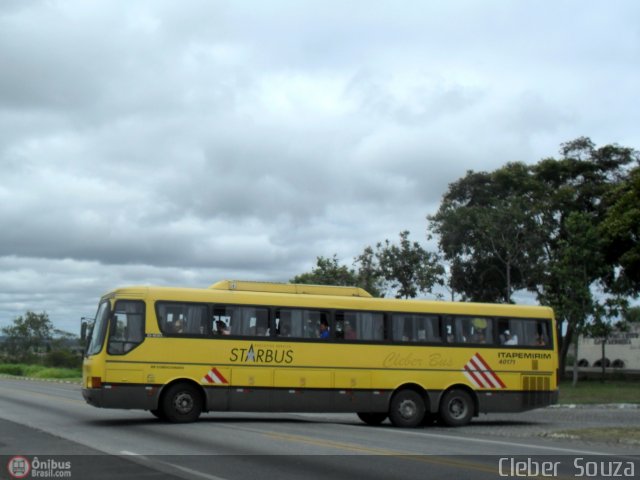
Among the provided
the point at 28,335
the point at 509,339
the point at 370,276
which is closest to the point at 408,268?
the point at 370,276

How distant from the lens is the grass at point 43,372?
74531 millimetres

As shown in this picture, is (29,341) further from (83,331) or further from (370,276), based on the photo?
(83,331)

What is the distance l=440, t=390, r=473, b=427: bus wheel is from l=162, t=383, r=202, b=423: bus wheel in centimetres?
608

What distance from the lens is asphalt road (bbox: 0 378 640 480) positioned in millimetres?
11852

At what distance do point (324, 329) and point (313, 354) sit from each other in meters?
0.67

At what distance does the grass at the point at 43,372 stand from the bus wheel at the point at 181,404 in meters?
52.9

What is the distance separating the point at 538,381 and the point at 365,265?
26.9 m

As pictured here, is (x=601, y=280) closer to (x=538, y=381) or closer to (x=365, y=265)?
(x=365, y=265)

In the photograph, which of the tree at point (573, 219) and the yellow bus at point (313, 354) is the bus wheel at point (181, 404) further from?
the tree at point (573, 219)

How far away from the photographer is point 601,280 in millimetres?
49969

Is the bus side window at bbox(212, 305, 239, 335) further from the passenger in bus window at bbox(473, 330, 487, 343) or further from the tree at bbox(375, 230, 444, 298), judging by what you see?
the tree at bbox(375, 230, 444, 298)

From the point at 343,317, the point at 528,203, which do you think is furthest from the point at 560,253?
the point at 343,317

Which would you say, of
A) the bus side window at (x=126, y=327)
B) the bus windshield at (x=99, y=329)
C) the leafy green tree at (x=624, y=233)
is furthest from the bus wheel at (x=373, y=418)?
the leafy green tree at (x=624, y=233)

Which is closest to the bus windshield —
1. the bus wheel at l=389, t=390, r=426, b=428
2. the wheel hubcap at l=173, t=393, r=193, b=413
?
the wheel hubcap at l=173, t=393, r=193, b=413
